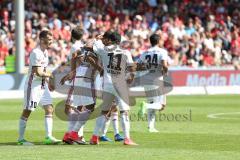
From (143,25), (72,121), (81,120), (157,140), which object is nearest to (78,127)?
(81,120)

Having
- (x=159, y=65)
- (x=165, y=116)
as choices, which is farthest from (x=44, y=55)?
(x=165, y=116)

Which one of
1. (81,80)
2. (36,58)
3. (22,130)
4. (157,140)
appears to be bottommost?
(157,140)

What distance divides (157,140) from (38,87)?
251 centimetres

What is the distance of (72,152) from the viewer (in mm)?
12977

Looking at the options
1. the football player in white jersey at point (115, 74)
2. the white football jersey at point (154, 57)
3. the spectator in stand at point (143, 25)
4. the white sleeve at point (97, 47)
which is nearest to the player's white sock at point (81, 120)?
the football player in white jersey at point (115, 74)

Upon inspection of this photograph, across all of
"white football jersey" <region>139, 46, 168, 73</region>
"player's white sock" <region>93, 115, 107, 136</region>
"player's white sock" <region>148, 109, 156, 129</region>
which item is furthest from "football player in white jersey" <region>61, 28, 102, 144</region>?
"white football jersey" <region>139, 46, 168, 73</region>

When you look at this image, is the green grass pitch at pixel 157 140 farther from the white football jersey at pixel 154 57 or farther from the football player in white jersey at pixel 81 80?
the white football jersey at pixel 154 57

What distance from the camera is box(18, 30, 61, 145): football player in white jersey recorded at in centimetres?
1434

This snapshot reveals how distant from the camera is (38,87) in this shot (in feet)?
47.7

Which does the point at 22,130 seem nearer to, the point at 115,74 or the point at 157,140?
the point at 115,74

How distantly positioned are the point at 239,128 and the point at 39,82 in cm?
535

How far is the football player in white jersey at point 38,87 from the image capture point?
47.1 ft

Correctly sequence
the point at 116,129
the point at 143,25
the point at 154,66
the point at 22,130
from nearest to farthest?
the point at 22,130 → the point at 116,129 → the point at 154,66 → the point at 143,25

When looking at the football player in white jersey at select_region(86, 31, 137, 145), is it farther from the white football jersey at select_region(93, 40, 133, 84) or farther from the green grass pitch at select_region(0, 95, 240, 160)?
the green grass pitch at select_region(0, 95, 240, 160)
